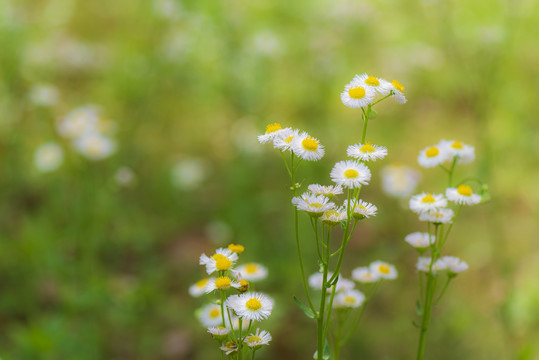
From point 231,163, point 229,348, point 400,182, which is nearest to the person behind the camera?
point 229,348

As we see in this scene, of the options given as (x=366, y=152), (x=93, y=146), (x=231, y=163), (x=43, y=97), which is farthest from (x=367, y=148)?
(x=231, y=163)

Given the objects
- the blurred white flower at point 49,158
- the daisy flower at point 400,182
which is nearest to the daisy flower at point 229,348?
the daisy flower at point 400,182

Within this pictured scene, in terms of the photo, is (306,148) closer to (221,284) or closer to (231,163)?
(221,284)

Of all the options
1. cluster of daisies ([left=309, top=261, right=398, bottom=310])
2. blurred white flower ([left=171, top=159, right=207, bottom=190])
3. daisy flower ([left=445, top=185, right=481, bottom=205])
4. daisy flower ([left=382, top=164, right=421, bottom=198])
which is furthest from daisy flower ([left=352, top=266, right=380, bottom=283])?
blurred white flower ([left=171, top=159, right=207, bottom=190])

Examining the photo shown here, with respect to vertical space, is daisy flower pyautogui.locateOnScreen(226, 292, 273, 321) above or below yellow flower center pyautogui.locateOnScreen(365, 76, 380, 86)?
below

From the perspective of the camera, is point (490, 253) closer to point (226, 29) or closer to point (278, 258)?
point (278, 258)

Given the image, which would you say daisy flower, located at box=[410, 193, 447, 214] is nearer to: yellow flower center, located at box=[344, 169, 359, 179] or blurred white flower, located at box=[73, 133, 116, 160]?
yellow flower center, located at box=[344, 169, 359, 179]
